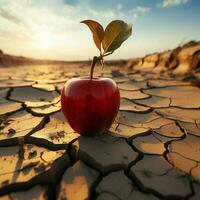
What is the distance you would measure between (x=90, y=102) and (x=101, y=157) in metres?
0.29

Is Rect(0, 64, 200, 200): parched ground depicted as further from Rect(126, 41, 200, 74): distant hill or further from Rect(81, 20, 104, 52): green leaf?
Rect(126, 41, 200, 74): distant hill

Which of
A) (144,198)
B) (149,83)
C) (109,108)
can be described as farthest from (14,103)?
(149,83)

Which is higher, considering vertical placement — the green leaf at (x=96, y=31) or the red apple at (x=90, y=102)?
the green leaf at (x=96, y=31)

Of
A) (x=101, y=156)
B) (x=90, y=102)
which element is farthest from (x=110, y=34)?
(x=101, y=156)

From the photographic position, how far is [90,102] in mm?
1462

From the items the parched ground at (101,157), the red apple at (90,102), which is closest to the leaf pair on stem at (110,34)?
the red apple at (90,102)

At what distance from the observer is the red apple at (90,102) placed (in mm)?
1462

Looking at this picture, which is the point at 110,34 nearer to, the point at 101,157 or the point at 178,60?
the point at 101,157

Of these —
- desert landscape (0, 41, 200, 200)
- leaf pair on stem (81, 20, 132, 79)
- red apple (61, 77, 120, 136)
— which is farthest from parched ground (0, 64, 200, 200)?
leaf pair on stem (81, 20, 132, 79)

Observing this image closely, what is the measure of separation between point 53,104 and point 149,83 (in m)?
1.87

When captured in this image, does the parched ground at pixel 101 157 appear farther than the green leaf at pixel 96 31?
No

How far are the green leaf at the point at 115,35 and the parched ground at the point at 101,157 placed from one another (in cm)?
54

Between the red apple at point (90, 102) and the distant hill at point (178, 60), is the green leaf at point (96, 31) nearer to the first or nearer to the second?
the red apple at point (90, 102)

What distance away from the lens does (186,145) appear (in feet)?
5.60
